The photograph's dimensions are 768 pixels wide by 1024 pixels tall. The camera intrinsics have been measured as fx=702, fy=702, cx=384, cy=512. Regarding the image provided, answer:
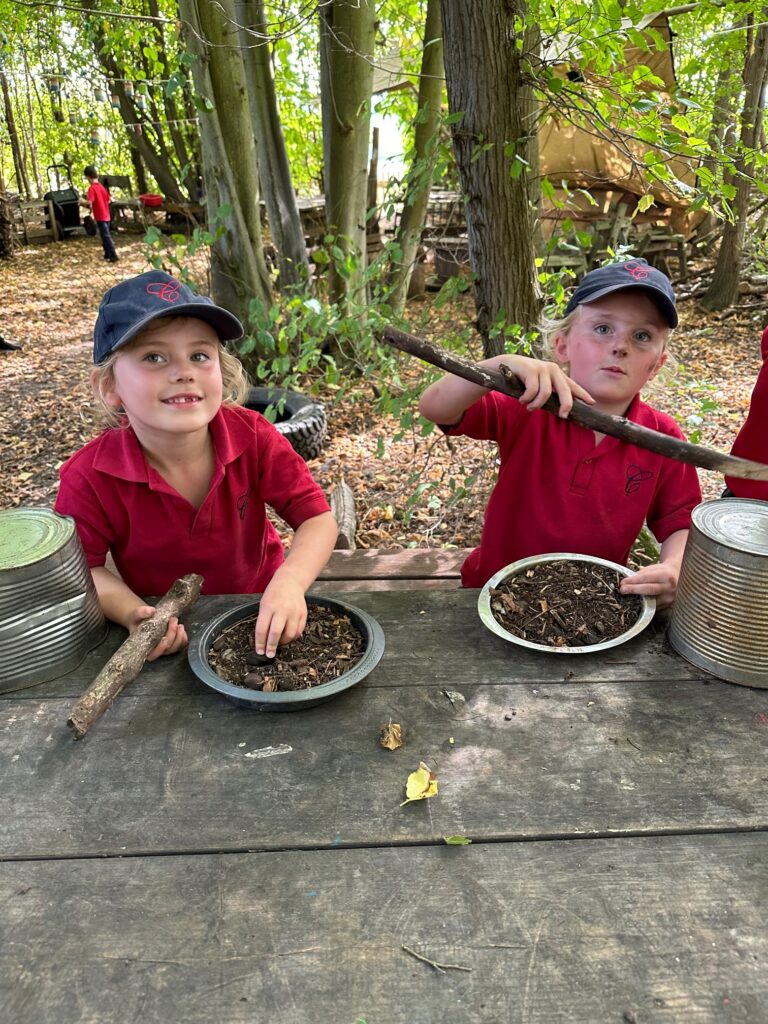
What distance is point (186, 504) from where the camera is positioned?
6.58 feet

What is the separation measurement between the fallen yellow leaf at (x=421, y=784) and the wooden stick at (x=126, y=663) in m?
0.60

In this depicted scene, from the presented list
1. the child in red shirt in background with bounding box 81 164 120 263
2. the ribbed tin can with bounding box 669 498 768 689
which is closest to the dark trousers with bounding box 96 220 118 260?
the child in red shirt in background with bounding box 81 164 120 263

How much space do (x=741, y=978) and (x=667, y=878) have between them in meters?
0.15

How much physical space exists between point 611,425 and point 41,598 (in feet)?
4.01

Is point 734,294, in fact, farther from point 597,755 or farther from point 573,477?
point 597,755

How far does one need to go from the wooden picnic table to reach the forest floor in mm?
1728

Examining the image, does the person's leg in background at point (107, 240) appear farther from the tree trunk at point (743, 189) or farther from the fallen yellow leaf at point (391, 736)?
the fallen yellow leaf at point (391, 736)

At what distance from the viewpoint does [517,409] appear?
2.22m

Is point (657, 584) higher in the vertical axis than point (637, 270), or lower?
lower

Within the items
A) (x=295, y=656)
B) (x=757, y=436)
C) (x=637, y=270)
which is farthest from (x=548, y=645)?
(x=757, y=436)

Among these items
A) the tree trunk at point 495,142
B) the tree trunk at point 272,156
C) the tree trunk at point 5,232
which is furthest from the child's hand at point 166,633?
the tree trunk at point 5,232

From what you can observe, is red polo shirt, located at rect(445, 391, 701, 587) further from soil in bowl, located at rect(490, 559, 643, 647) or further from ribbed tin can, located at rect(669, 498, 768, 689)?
ribbed tin can, located at rect(669, 498, 768, 689)

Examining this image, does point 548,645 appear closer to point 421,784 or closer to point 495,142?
point 421,784

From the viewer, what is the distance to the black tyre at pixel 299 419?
17.1 feet
